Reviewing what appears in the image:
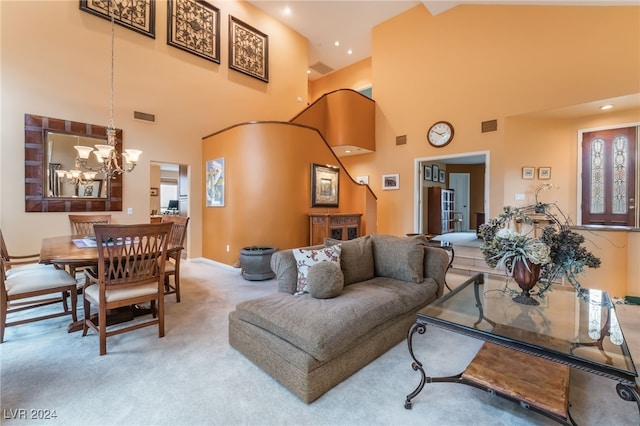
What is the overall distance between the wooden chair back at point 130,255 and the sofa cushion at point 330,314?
94 centimetres

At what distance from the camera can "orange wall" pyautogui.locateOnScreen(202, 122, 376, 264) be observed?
193 inches

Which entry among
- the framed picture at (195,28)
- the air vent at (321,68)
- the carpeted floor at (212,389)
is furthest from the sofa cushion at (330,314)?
the air vent at (321,68)

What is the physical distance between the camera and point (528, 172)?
18.1 feet

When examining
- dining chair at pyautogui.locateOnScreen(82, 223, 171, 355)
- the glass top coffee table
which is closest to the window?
the glass top coffee table

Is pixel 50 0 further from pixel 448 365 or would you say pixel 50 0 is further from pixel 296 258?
pixel 448 365

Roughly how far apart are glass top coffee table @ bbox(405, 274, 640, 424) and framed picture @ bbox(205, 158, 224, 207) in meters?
4.52

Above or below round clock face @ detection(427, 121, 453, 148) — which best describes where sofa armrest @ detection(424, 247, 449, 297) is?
below

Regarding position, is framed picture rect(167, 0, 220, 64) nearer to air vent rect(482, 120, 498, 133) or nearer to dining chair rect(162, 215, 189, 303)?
dining chair rect(162, 215, 189, 303)

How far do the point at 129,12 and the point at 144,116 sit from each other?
182 centimetres

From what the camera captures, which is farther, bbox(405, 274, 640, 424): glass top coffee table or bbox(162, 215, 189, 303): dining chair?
bbox(162, 215, 189, 303): dining chair

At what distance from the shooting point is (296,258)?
249 cm

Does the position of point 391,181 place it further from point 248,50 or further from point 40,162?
point 40,162

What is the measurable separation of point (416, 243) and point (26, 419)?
3.08m

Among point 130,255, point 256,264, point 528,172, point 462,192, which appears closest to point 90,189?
point 256,264
